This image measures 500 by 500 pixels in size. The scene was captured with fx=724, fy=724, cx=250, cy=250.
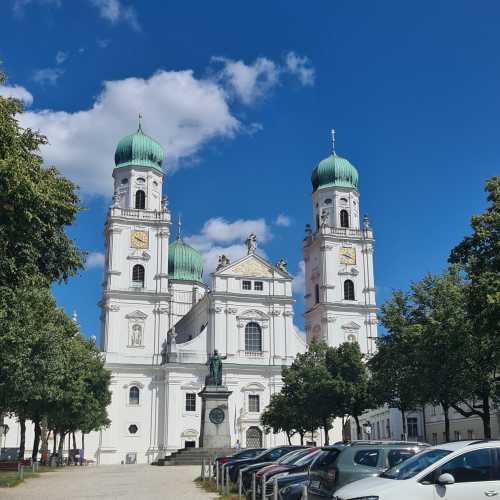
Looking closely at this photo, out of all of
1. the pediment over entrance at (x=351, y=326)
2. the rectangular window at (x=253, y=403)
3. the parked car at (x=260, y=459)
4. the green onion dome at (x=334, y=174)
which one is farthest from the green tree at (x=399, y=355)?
the green onion dome at (x=334, y=174)

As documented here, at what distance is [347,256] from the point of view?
7906 centimetres

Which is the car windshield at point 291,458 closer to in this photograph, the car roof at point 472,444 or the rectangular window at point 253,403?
the car roof at point 472,444

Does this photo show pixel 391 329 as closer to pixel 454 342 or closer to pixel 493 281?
pixel 454 342

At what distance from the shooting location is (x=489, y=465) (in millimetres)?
12453

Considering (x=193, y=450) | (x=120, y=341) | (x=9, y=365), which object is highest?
(x=120, y=341)

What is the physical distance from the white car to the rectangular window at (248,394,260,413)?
60973mm

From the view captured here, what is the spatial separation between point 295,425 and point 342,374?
7984 mm

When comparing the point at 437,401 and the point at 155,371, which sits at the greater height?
the point at 155,371

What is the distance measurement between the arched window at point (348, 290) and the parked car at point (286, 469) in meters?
56.8

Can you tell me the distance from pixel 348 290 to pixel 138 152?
1081 inches

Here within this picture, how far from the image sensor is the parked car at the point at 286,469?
19.0 m

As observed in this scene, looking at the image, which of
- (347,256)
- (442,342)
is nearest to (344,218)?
(347,256)

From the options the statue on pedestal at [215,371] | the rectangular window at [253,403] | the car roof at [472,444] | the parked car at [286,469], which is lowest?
the parked car at [286,469]

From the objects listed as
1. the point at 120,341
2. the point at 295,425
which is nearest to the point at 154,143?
the point at 120,341
